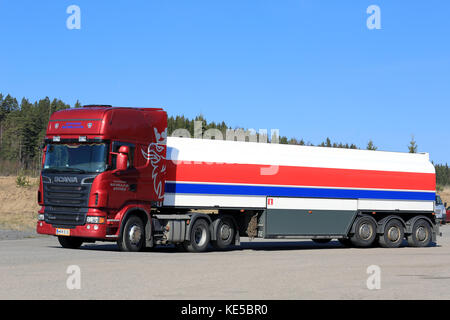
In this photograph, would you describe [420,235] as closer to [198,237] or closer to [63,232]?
[198,237]

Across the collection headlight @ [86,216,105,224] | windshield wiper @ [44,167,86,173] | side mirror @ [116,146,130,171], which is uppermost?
side mirror @ [116,146,130,171]

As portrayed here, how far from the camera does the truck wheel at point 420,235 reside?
27.2 m

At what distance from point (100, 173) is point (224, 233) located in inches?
197

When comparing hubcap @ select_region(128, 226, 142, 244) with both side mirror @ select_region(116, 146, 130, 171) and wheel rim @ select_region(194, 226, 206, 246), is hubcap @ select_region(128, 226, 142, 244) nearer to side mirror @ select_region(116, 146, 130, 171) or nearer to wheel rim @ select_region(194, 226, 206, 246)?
side mirror @ select_region(116, 146, 130, 171)

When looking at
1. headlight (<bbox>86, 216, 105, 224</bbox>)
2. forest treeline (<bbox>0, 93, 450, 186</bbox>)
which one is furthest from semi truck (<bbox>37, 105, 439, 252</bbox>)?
forest treeline (<bbox>0, 93, 450, 186</bbox>)

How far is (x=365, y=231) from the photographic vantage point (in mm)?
25984

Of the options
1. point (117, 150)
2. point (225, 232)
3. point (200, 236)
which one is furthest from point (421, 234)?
point (117, 150)

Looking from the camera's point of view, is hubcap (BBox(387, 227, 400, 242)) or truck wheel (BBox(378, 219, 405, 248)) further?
hubcap (BBox(387, 227, 400, 242))

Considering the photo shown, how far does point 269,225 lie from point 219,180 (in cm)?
237

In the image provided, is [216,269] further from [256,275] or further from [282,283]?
[282,283]

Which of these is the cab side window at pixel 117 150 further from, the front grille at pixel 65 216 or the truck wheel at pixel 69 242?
the truck wheel at pixel 69 242

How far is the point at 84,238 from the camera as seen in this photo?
66.6 ft

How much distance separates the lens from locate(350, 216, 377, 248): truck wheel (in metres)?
25.7
